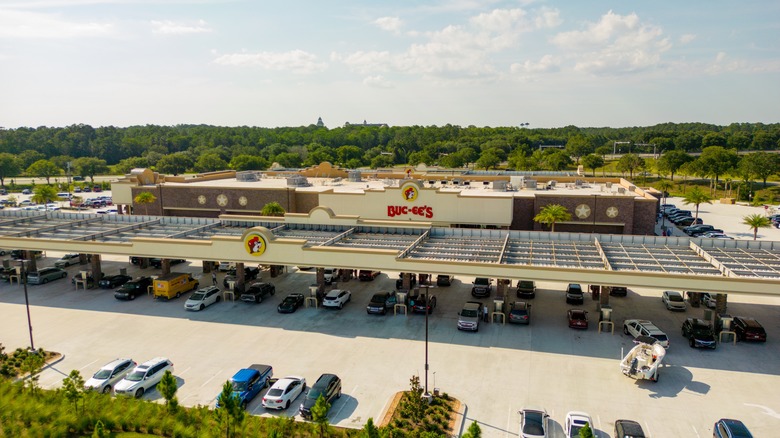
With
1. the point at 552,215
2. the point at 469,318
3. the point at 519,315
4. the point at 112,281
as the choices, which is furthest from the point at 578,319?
the point at 112,281

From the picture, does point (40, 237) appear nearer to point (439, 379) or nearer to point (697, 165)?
point (439, 379)

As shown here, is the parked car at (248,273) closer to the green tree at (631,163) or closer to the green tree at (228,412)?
the green tree at (228,412)

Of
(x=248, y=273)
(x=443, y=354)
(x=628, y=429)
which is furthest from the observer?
(x=248, y=273)

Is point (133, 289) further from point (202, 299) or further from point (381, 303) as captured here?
point (381, 303)

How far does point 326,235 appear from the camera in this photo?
135 feet

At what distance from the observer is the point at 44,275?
42.4 metres

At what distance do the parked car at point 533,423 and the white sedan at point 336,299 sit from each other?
56.7 feet

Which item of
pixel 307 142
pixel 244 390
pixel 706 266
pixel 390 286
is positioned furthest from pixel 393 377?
pixel 307 142

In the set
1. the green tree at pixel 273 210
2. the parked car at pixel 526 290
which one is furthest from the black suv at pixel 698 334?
the green tree at pixel 273 210

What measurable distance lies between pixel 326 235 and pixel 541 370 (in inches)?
803

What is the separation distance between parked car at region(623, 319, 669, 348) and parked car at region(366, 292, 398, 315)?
48.3 ft

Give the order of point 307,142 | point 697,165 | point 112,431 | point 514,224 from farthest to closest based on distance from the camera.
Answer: point 307,142 < point 697,165 < point 514,224 < point 112,431

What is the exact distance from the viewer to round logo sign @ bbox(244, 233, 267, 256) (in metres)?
35.4

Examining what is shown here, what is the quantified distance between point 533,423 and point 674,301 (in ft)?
65.4
